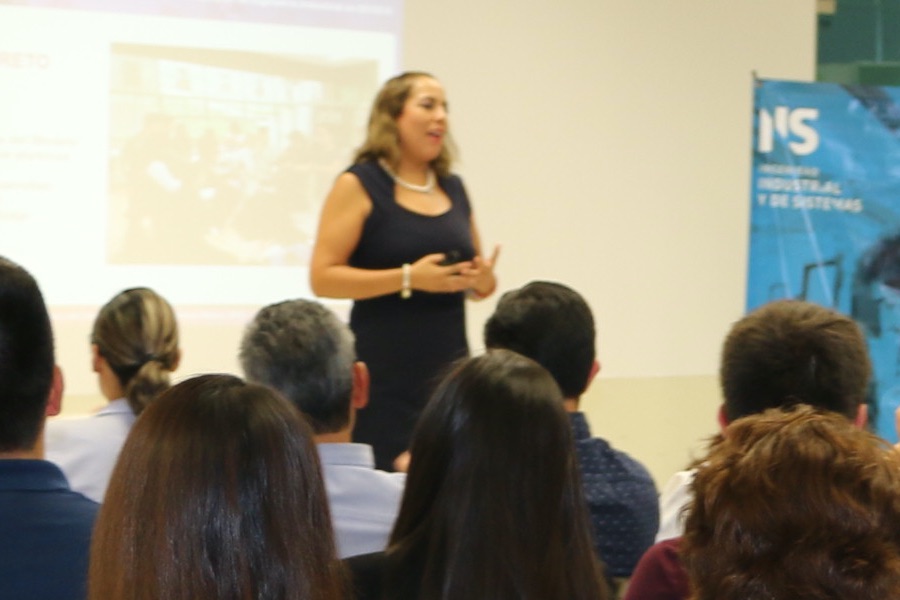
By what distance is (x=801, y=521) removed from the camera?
92 cm

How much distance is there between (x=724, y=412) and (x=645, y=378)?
306 centimetres

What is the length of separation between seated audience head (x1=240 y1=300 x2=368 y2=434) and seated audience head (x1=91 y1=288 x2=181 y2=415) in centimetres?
42

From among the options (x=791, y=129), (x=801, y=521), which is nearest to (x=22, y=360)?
(x=801, y=521)

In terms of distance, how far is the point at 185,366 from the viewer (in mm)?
4148

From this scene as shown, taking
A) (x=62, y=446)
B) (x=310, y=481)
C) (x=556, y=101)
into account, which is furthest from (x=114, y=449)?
(x=556, y=101)

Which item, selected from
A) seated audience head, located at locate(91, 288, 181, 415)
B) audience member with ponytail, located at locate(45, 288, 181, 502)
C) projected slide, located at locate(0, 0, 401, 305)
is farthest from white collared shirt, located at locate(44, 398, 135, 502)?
projected slide, located at locate(0, 0, 401, 305)

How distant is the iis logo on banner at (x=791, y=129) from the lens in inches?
185

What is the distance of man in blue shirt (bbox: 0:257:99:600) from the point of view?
1214 millimetres

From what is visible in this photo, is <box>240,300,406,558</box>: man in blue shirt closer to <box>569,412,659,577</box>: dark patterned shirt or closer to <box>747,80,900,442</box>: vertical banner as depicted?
<box>569,412,659,577</box>: dark patterned shirt

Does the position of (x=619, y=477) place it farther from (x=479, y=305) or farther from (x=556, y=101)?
(x=556, y=101)

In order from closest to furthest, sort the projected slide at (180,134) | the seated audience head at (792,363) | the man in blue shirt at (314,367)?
the seated audience head at (792,363) < the man in blue shirt at (314,367) < the projected slide at (180,134)

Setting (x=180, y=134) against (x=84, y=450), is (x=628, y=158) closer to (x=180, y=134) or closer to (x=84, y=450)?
(x=180, y=134)

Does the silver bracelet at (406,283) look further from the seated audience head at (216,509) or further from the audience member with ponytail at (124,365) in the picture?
the seated audience head at (216,509)

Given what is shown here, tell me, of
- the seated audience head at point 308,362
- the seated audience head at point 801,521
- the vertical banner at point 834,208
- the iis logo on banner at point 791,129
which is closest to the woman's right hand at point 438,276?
the seated audience head at point 308,362
